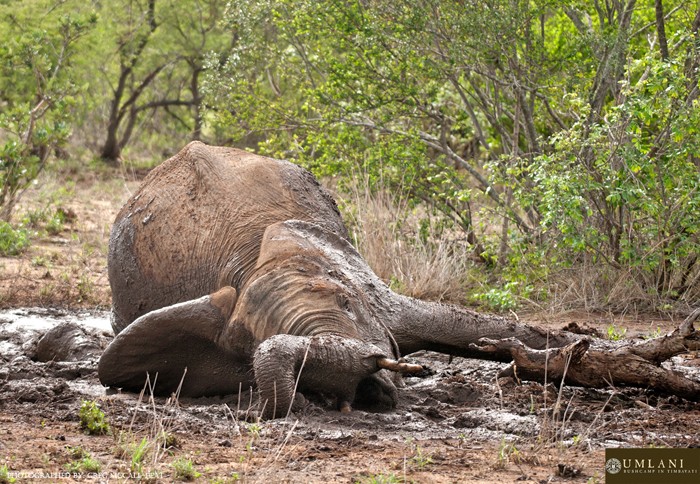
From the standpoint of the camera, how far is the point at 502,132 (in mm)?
10867

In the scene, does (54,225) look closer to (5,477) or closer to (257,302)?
(257,302)

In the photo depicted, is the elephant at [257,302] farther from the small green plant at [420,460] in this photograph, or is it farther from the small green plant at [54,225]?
the small green plant at [54,225]

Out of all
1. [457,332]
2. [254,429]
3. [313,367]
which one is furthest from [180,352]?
[457,332]

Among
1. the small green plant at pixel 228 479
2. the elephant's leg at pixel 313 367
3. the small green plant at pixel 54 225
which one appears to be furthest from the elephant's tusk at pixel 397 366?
the small green plant at pixel 54 225

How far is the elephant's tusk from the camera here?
493cm

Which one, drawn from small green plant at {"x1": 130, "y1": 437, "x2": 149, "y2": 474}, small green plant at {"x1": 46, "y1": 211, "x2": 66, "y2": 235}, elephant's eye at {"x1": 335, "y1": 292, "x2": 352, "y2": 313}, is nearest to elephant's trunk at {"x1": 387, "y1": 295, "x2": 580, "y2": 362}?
elephant's eye at {"x1": 335, "y1": 292, "x2": 352, "y2": 313}

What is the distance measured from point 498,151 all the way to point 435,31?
5307 millimetres

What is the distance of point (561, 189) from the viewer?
26.7 ft

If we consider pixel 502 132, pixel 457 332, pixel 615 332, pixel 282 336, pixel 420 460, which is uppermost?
pixel 502 132

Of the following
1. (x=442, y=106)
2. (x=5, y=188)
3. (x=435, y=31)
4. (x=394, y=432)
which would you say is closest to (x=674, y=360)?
(x=394, y=432)

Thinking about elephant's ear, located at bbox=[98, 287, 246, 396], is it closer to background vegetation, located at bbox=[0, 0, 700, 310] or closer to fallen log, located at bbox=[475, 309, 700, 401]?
fallen log, located at bbox=[475, 309, 700, 401]

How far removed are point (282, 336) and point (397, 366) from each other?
1.83 ft

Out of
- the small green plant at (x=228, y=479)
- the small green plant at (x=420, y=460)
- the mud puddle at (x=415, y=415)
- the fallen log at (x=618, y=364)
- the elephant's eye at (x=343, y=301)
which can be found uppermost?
the elephant's eye at (x=343, y=301)

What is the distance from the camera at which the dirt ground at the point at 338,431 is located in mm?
4164
